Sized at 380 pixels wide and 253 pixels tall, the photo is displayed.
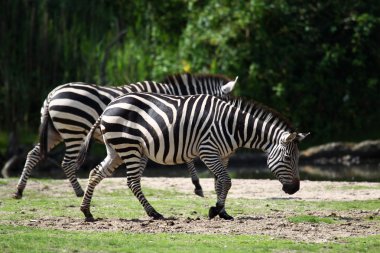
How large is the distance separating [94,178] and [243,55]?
18.1 m

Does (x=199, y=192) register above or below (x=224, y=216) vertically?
above

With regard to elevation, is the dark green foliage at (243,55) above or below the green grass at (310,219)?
above

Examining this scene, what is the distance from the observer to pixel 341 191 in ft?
52.6

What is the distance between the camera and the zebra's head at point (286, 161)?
41.1 feet

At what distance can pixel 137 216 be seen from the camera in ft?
41.4

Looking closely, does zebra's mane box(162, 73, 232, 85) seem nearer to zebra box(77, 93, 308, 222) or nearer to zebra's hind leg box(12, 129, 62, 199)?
zebra's hind leg box(12, 129, 62, 199)

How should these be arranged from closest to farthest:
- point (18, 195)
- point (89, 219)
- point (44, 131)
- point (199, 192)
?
point (89, 219), point (44, 131), point (18, 195), point (199, 192)

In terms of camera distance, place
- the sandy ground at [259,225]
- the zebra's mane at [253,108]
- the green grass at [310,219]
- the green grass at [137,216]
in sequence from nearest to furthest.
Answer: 1. the green grass at [137,216]
2. the sandy ground at [259,225]
3. the green grass at [310,219]
4. the zebra's mane at [253,108]

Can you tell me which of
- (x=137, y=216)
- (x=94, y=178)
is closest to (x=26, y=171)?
(x=94, y=178)

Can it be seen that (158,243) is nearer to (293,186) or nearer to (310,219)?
(310,219)

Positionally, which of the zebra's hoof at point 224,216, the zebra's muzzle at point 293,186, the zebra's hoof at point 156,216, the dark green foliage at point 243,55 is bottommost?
the zebra's hoof at point 156,216

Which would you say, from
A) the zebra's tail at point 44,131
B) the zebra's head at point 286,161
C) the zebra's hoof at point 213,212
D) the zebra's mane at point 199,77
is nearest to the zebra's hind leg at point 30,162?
the zebra's tail at point 44,131

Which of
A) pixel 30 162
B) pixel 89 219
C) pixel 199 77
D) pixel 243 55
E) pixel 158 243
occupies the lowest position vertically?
pixel 158 243

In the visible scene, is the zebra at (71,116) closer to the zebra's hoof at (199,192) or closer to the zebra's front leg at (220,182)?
the zebra's hoof at (199,192)
